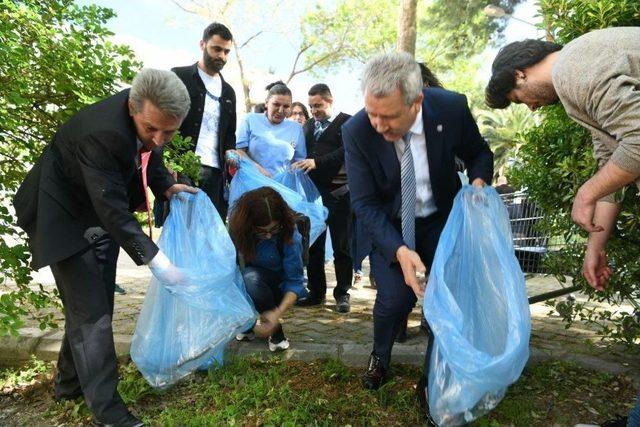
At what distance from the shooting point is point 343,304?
4.60 meters

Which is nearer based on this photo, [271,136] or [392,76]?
[392,76]

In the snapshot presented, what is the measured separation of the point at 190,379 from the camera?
3.08 metres

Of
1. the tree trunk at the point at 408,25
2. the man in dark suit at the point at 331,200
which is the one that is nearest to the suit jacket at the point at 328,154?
the man in dark suit at the point at 331,200

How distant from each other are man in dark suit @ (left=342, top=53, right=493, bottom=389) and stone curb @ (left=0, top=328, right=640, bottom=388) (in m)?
0.43

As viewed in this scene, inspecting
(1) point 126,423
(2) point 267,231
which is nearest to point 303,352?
(2) point 267,231

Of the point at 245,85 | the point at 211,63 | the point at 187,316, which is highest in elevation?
the point at 245,85

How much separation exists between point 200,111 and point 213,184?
1.83ft

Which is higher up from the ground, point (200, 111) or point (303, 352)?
point (200, 111)

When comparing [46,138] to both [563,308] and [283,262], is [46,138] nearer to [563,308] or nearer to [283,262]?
[283,262]

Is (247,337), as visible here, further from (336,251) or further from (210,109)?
(210,109)

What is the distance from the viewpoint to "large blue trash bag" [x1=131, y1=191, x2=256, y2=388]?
2715mm

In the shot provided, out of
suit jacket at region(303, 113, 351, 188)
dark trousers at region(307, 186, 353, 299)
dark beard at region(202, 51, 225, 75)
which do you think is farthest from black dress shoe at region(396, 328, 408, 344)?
dark beard at region(202, 51, 225, 75)

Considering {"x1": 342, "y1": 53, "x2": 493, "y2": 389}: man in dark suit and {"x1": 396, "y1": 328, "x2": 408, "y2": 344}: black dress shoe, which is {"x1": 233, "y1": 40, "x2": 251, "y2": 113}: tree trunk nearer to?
{"x1": 396, "y1": 328, "x2": 408, "y2": 344}: black dress shoe

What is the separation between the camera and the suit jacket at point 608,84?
168 cm
